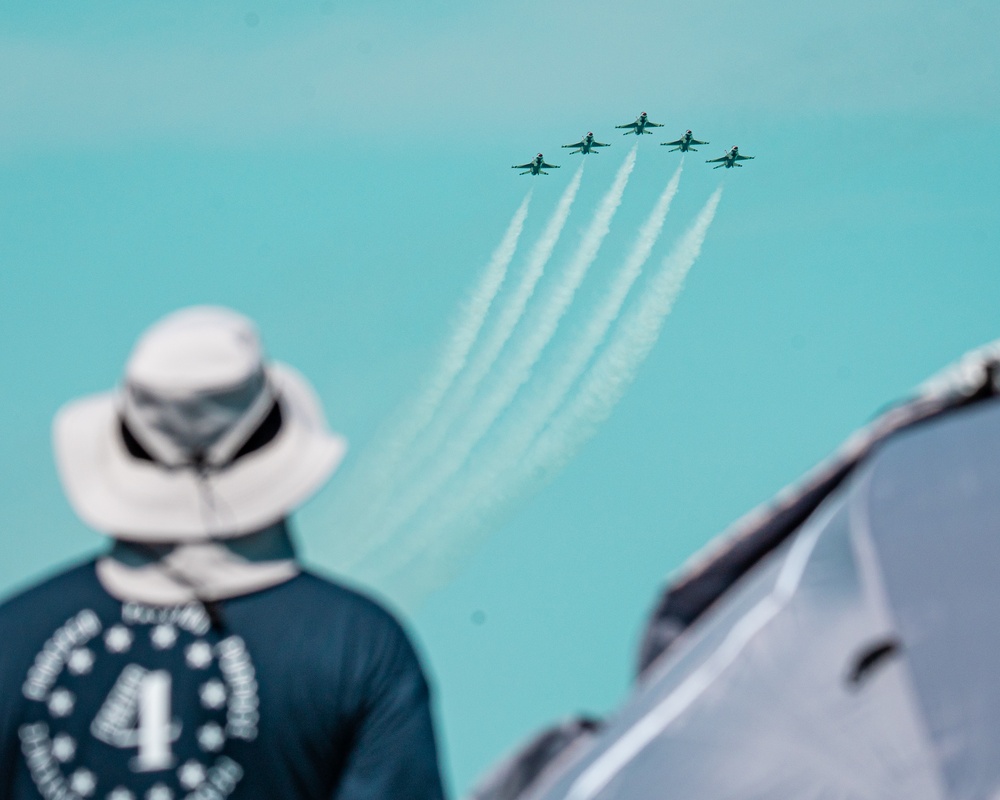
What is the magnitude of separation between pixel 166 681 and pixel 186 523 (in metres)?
0.45

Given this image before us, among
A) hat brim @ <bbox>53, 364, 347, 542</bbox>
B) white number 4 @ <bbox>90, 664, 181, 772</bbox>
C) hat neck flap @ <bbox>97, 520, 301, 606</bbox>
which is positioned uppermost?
hat brim @ <bbox>53, 364, 347, 542</bbox>

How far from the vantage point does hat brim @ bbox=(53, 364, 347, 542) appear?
3.84m

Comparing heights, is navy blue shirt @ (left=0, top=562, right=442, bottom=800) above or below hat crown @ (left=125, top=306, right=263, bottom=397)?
below

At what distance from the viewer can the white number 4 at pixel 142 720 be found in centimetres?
384

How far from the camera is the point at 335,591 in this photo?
3.99 metres

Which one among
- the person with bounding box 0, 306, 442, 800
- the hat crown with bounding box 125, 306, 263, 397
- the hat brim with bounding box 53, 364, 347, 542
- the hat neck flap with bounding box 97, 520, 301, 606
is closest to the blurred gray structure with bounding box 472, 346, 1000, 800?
the person with bounding box 0, 306, 442, 800

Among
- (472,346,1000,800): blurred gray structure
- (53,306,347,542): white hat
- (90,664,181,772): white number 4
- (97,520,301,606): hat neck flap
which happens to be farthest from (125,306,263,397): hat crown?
(472,346,1000,800): blurred gray structure

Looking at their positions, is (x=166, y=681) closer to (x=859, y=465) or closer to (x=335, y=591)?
(x=335, y=591)

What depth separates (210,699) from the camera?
152 inches

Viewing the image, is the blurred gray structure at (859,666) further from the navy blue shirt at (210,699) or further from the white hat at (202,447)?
the white hat at (202,447)

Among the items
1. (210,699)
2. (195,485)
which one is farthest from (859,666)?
(195,485)

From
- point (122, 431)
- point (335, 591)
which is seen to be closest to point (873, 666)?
point (335, 591)

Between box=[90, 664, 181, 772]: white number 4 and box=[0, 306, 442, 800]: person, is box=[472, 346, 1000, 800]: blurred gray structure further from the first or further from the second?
box=[90, 664, 181, 772]: white number 4

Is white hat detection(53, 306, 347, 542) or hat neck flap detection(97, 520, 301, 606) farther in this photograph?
hat neck flap detection(97, 520, 301, 606)
